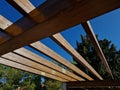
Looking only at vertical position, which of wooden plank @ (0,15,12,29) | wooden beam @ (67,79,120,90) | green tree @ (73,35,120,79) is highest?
green tree @ (73,35,120,79)

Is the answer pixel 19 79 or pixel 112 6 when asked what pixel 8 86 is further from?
pixel 112 6

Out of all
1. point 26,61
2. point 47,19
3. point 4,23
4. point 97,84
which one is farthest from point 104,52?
point 47,19

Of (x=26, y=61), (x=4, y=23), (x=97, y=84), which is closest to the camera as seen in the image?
(x=4, y=23)

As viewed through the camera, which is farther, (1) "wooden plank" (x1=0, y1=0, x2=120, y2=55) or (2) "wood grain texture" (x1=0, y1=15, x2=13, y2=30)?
(2) "wood grain texture" (x1=0, y1=15, x2=13, y2=30)

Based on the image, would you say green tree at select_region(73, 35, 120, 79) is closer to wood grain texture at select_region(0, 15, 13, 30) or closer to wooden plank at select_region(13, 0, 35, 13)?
wood grain texture at select_region(0, 15, 13, 30)

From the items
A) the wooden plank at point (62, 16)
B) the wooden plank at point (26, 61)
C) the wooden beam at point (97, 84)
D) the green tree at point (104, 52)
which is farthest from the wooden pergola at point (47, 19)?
the green tree at point (104, 52)

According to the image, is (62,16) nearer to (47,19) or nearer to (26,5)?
(47,19)

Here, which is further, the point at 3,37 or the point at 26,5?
the point at 3,37

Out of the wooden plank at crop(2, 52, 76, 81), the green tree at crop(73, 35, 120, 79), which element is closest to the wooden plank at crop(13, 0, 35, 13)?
the wooden plank at crop(2, 52, 76, 81)

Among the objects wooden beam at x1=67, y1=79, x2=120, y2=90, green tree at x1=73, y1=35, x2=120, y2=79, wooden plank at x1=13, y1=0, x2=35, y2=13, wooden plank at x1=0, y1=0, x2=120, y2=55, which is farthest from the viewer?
green tree at x1=73, y1=35, x2=120, y2=79

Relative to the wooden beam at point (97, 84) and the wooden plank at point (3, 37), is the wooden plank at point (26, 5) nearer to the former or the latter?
the wooden plank at point (3, 37)

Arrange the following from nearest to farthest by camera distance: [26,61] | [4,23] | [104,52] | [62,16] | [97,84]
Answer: [62,16] < [4,23] < [26,61] < [97,84] < [104,52]

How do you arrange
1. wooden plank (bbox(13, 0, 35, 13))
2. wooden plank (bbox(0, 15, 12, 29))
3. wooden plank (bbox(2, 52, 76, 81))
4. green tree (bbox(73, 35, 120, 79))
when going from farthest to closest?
1. green tree (bbox(73, 35, 120, 79))
2. wooden plank (bbox(2, 52, 76, 81))
3. wooden plank (bbox(0, 15, 12, 29))
4. wooden plank (bbox(13, 0, 35, 13))

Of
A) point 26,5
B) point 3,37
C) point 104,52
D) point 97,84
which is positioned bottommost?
point 97,84
